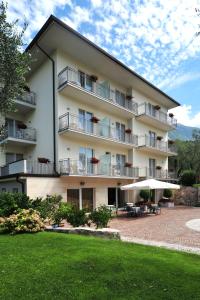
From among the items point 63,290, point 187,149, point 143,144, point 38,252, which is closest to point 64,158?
point 143,144

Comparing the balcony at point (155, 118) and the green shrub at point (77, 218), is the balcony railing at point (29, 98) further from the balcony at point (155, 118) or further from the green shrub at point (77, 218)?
the green shrub at point (77, 218)

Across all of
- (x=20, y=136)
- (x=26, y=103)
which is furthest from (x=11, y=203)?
(x=26, y=103)

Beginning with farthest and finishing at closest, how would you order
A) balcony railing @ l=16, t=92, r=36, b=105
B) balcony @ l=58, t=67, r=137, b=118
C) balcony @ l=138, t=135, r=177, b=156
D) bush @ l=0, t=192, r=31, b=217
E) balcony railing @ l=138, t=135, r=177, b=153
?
balcony railing @ l=138, t=135, r=177, b=153, balcony @ l=138, t=135, r=177, b=156, balcony railing @ l=16, t=92, r=36, b=105, balcony @ l=58, t=67, r=137, b=118, bush @ l=0, t=192, r=31, b=217

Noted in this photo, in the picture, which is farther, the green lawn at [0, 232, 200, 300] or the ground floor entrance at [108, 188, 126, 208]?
the ground floor entrance at [108, 188, 126, 208]

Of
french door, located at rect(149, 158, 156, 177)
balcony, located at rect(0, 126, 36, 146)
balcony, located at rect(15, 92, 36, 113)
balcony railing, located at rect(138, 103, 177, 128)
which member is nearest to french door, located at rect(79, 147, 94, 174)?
balcony, located at rect(0, 126, 36, 146)

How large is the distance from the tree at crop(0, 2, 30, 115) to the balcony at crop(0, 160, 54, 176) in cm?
827

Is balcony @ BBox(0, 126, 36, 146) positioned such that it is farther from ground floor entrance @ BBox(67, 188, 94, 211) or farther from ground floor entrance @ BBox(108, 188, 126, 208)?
ground floor entrance @ BBox(108, 188, 126, 208)

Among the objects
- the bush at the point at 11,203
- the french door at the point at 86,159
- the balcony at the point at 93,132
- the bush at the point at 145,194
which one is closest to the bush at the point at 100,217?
the bush at the point at 11,203

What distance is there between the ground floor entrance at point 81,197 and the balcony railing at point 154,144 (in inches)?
349

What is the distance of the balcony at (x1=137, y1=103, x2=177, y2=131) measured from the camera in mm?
30131

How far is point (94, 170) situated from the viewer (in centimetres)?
2262

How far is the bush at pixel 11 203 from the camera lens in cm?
1261

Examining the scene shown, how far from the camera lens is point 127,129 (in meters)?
28.0

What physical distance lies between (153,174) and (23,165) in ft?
57.9
